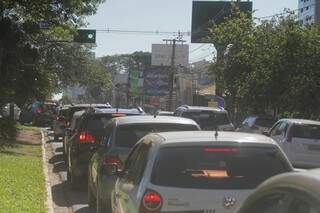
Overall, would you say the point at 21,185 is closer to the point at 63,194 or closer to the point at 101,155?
the point at 63,194

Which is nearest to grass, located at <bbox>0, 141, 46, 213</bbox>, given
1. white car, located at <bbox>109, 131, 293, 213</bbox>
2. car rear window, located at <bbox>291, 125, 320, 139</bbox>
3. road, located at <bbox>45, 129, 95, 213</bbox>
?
road, located at <bbox>45, 129, 95, 213</bbox>

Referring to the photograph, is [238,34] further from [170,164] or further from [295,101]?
[170,164]

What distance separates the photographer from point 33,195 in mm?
12586

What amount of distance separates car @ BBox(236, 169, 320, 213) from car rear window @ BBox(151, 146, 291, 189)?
2707mm

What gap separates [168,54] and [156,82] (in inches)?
178

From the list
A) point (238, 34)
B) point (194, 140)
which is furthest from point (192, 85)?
point (194, 140)

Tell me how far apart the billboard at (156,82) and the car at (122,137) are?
316ft

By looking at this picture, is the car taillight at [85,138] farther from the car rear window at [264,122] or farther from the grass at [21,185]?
the car rear window at [264,122]

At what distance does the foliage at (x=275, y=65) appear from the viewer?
30766mm

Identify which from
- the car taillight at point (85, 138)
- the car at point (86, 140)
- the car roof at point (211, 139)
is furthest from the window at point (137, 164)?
the car taillight at point (85, 138)

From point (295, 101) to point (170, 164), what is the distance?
25407mm

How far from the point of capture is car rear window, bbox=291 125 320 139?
2038 centimetres

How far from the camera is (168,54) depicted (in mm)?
107000

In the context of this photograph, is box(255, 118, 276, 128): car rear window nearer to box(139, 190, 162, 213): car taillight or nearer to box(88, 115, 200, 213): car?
box(88, 115, 200, 213): car
